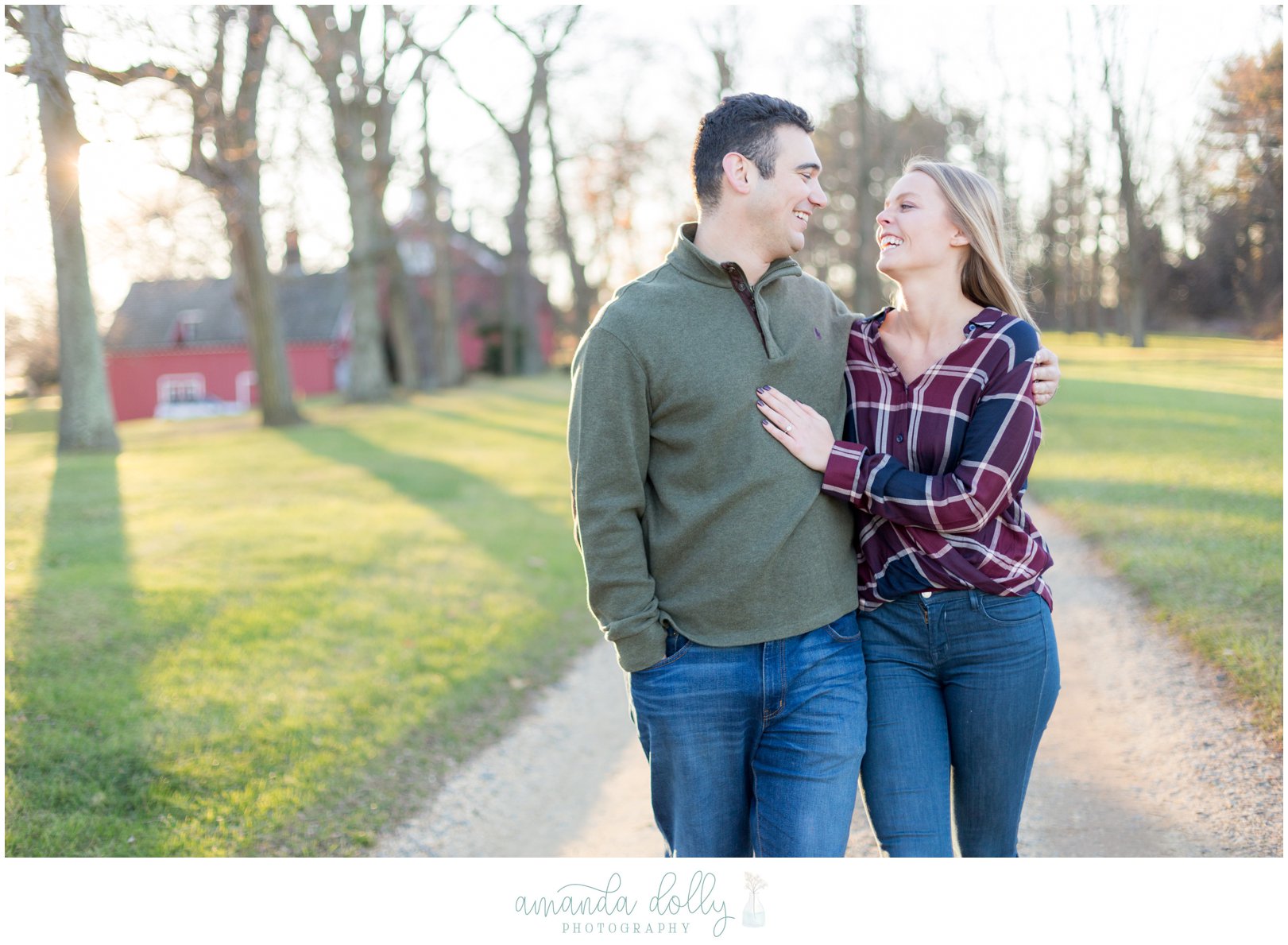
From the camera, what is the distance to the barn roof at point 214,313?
41781 mm

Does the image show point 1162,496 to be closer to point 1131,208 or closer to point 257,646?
point 1131,208

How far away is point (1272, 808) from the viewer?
13.0 ft

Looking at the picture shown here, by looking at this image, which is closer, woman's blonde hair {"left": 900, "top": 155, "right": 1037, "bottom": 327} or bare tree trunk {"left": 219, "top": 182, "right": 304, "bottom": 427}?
woman's blonde hair {"left": 900, "top": 155, "right": 1037, "bottom": 327}

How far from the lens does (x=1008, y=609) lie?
2680 mm

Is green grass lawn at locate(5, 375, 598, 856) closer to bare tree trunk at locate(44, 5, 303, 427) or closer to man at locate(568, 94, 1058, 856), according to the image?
man at locate(568, 94, 1058, 856)

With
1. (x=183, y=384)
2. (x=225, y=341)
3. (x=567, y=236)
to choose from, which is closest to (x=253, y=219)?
(x=567, y=236)

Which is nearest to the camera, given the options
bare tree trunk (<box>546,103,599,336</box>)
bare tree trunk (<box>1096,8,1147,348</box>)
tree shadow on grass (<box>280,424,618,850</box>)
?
tree shadow on grass (<box>280,424,618,850</box>)

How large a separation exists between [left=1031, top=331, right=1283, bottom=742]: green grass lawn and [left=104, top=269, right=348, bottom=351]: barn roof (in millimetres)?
31064

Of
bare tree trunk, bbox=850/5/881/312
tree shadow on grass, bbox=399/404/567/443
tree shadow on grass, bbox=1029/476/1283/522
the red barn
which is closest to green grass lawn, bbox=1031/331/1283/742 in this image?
tree shadow on grass, bbox=1029/476/1283/522

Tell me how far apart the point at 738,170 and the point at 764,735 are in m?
1.53

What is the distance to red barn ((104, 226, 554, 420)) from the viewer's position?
4159 cm

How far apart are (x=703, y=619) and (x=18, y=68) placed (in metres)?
4.66

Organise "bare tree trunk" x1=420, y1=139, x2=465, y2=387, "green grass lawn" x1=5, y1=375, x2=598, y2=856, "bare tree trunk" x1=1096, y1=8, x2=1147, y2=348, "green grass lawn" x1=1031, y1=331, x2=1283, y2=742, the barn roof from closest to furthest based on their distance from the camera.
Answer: "green grass lawn" x1=5, y1=375, x2=598, y2=856
"green grass lawn" x1=1031, y1=331, x2=1283, y2=742
"bare tree trunk" x1=1096, y1=8, x2=1147, y2=348
"bare tree trunk" x1=420, y1=139, x2=465, y2=387
the barn roof
